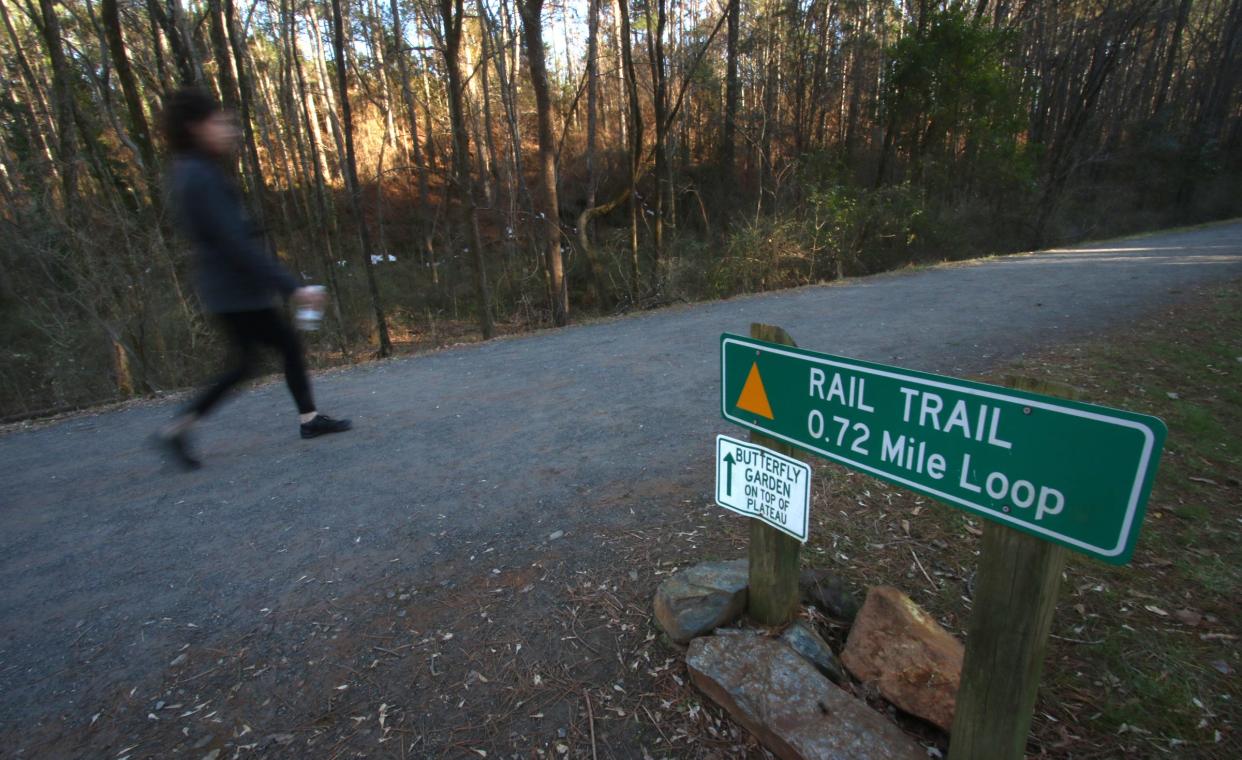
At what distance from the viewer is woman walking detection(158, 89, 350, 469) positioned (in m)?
3.37

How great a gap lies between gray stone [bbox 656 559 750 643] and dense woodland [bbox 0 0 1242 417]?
9.33 m

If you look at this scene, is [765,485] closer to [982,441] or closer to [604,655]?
[982,441]

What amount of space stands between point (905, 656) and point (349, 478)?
340 cm

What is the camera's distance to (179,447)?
3861 millimetres

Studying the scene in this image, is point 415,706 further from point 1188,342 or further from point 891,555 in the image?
point 1188,342

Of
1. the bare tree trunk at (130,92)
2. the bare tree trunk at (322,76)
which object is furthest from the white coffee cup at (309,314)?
the bare tree trunk at (322,76)

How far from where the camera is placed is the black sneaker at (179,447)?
3.78 metres

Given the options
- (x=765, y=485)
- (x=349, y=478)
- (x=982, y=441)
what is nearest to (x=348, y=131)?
(x=349, y=478)

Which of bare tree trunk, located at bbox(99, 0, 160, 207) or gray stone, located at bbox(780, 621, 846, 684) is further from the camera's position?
bare tree trunk, located at bbox(99, 0, 160, 207)

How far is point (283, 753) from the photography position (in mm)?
1915

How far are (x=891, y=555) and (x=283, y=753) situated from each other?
271 centimetres

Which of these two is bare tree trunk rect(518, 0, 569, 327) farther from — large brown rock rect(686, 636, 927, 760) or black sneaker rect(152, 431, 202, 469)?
large brown rock rect(686, 636, 927, 760)

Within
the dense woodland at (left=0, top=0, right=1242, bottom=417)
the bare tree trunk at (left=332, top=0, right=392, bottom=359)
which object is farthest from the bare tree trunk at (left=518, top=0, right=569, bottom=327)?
the bare tree trunk at (left=332, top=0, right=392, bottom=359)

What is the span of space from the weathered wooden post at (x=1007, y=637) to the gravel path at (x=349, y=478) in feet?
6.19
